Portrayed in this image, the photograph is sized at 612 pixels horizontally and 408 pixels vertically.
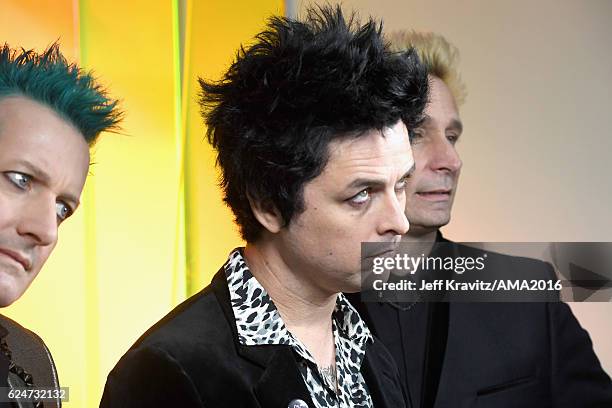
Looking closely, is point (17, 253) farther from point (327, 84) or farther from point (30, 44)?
point (30, 44)

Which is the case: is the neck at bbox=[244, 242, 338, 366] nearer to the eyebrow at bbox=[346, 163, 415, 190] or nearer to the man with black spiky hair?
the man with black spiky hair

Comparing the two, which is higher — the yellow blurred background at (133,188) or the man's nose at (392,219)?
the yellow blurred background at (133,188)

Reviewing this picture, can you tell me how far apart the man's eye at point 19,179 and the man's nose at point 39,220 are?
27 millimetres

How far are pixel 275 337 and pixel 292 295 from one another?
4.2 inches

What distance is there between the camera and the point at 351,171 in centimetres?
173

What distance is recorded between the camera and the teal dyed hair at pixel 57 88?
5.16 ft

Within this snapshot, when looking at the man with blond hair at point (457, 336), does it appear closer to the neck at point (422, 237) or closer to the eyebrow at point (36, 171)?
the neck at point (422, 237)

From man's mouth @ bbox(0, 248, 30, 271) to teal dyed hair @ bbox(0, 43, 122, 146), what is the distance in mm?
247

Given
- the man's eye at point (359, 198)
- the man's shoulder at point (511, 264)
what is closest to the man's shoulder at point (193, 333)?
the man's eye at point (359, 198)

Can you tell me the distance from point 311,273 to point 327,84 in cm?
37

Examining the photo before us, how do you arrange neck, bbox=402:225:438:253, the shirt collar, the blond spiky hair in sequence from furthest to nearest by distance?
1. the blond spiky hair
2. neck, bbox=402:225:438:253
3. the shirt collar

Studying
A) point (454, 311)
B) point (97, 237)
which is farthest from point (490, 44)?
point (97, 237)

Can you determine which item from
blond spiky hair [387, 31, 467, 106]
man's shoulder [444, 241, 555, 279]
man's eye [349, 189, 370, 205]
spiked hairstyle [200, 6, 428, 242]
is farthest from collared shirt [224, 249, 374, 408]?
blond spiky hair [387, 31, 467, 106]

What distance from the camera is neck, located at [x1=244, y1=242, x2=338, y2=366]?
181cm
